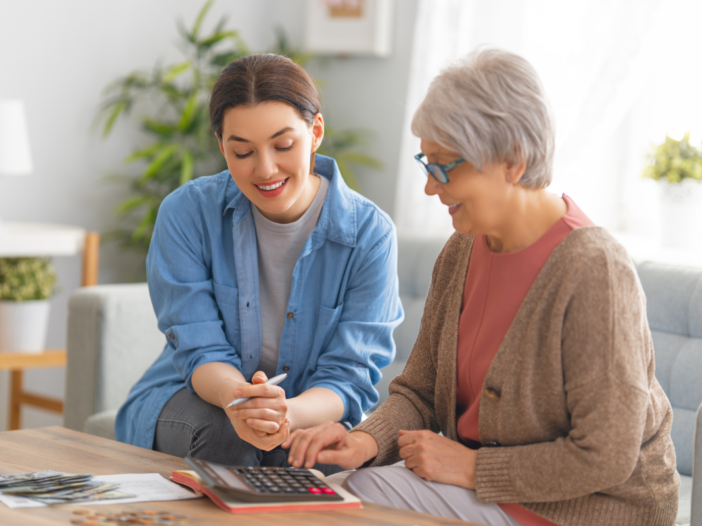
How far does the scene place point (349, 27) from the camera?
3455 millimetres

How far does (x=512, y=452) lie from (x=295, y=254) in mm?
704

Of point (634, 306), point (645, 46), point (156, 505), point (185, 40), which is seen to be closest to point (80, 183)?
point (185, 40)

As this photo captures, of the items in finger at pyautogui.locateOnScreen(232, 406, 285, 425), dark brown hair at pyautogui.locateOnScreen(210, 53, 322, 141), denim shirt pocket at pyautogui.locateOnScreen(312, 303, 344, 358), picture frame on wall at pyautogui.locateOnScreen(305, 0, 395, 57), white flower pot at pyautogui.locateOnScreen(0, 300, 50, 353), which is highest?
Result: picture frame on wall at pyautogui.locateOnScreen(305, 0, 395, 57)

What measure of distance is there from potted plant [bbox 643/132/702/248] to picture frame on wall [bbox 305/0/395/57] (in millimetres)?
1353

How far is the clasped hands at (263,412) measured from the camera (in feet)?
4.52

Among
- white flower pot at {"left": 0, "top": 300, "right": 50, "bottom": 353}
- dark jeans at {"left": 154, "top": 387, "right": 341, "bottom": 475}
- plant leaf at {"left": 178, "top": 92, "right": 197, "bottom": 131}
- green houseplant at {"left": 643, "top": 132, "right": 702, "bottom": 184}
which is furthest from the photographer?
plant leaf at {"left": 178, "top": 92, "right": 197, "bottom": 131}

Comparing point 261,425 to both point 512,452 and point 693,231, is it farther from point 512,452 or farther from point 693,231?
point 693,231

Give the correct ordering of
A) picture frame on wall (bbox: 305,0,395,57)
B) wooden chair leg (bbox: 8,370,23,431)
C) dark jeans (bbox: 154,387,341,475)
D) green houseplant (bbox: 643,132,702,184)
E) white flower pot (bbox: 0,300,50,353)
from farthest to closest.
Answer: picture frame on wall (bbox: 305,0,395,57), wooden chair leg (bbox: 8,370,23,431), white flower pot (bbox: 0,300,50,353), green houseplant (bbox: 643,132,702,184), dark jeans (bbox: 154,387,341,475)

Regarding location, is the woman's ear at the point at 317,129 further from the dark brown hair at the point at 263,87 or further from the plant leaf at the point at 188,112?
the plant leaf at the point at 188,112

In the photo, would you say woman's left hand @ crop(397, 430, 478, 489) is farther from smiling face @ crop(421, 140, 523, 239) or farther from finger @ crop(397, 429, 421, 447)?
smiling face @ crop(421, 140, 523, 239)

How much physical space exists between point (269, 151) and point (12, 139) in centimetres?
152

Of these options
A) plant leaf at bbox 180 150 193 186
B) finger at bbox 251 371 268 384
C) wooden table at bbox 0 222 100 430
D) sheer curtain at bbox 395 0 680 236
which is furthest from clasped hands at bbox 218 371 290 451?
plant leaf at bbox 180 150 193 186

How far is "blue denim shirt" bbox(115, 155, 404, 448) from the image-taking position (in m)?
1.69

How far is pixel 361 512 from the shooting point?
1157mm
